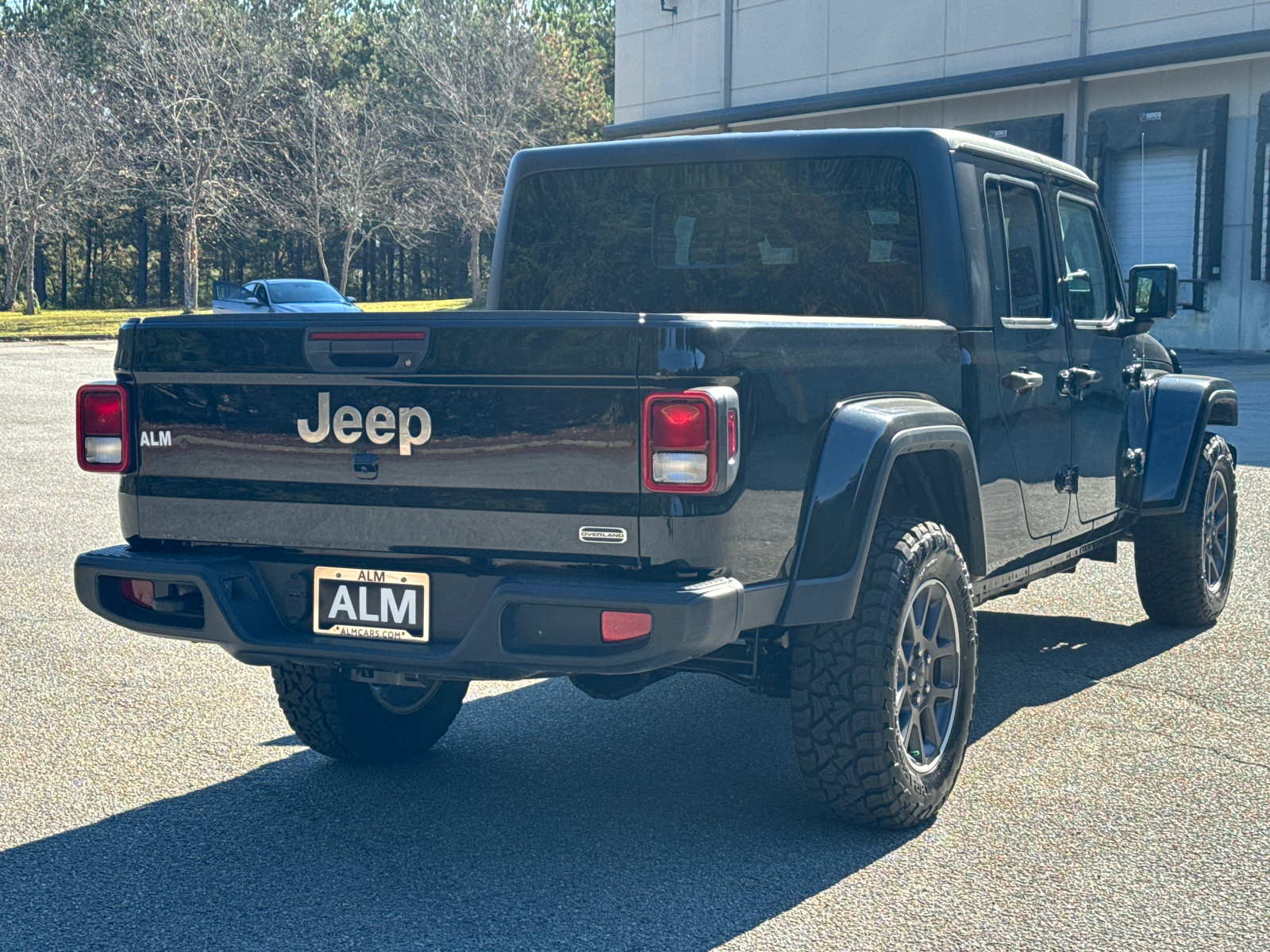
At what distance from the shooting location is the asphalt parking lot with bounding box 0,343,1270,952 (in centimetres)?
341

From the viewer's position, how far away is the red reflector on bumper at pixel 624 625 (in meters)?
3.37

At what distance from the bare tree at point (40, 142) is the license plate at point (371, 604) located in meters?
48.7

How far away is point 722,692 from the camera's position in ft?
18.5

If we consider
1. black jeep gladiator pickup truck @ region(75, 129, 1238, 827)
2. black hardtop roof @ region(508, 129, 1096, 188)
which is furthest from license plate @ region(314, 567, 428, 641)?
black hardtop roof @ region(508, 129, 1096, 188)

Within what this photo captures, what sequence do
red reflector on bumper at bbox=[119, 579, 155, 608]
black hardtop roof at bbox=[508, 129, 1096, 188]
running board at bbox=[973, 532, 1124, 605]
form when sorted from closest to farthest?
red reflector on bumper at bbox=[119, 579, 155, 608] → black hardtop roof at bbox=[508, 129, 1096, 188] → running board at bbox=[973, 532, 1124, 605]

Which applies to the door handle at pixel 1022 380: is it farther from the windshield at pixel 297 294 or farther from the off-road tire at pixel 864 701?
the windshield at pixel 297 294

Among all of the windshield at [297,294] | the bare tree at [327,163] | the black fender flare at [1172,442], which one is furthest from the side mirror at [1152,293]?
the bare tree at [327,163]

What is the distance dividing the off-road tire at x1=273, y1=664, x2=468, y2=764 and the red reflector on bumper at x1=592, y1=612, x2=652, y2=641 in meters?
1.40

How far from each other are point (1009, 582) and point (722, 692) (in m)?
1.21

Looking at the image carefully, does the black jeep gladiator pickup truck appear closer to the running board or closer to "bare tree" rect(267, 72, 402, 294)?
the running board

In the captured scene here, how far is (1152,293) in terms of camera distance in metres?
5.84

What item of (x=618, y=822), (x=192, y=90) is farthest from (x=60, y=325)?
(x=618, y=822)

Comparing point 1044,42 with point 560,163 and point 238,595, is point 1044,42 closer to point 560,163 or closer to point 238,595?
point 560,163

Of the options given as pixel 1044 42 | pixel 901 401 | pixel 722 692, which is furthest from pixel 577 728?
pixel 1044 42
